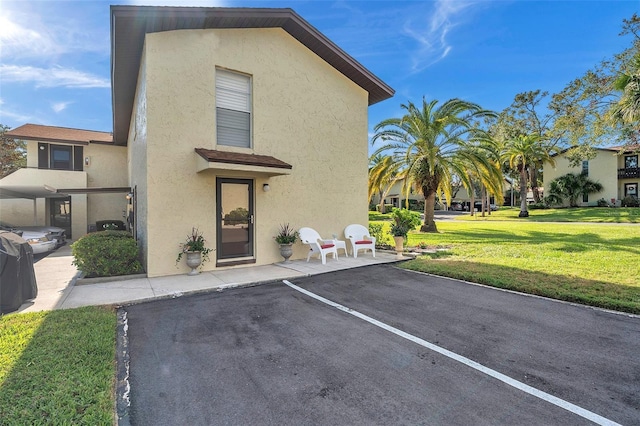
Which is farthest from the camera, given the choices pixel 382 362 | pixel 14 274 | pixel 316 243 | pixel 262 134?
pixel 316 243

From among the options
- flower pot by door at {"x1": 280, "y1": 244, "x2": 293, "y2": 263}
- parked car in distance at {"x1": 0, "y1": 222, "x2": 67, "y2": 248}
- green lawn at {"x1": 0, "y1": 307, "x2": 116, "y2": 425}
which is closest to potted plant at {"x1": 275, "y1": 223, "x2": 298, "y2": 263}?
flower pot by door at {"x1": 280, "y1": 244, "x2": 293, "y2": 263}

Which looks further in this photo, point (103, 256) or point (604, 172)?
point (604, 172)

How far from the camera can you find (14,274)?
5508mm

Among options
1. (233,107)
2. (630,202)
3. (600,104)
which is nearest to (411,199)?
(630,202)

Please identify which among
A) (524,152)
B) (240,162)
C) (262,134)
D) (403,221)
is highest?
(524,152)

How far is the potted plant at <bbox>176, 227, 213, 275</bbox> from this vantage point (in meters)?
8.04

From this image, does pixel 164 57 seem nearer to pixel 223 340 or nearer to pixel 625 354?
pixel 223 340

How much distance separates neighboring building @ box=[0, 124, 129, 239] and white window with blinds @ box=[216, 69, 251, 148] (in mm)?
12115

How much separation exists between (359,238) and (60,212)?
58.8ft

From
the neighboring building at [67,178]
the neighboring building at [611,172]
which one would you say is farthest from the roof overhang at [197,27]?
the neighboring building at [611,172]

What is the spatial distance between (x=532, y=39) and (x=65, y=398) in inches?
898

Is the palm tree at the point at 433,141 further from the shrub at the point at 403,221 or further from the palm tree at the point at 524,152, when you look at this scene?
the palm tree at the point at 524,152

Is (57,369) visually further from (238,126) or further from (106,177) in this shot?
(106,177)

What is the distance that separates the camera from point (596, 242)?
13008 millimetres
